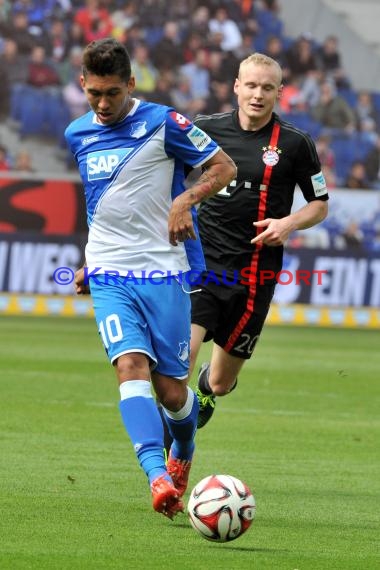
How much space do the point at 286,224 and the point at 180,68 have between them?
20207 millimetres

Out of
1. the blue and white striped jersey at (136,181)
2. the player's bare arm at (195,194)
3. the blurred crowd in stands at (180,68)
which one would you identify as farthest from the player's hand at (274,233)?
the blurred crowd in stands at (180,68)

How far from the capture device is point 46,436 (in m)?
9.07

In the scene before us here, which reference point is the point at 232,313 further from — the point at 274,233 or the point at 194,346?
the point at 274,233

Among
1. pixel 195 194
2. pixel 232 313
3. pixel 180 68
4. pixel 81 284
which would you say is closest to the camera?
pixel 195 194

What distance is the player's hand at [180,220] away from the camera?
5943mm

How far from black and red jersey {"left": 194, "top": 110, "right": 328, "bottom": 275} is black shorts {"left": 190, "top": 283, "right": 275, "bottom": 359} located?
0.14m

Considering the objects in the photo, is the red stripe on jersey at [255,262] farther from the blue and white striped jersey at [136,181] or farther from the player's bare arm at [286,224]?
the blue and white striped jersey at [136,181]

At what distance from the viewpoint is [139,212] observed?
6.12 m

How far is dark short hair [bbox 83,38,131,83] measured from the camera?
19.3 ft

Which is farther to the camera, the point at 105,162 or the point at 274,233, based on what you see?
the point at 274,233

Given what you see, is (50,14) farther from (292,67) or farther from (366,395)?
(366,395)

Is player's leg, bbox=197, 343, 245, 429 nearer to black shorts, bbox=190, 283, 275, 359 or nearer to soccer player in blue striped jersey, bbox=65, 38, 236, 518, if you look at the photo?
black shorts, bbox=190, 283, 275, 359

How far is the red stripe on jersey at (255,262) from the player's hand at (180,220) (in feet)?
5.63

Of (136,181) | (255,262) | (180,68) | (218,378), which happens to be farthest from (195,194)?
(180,68)
